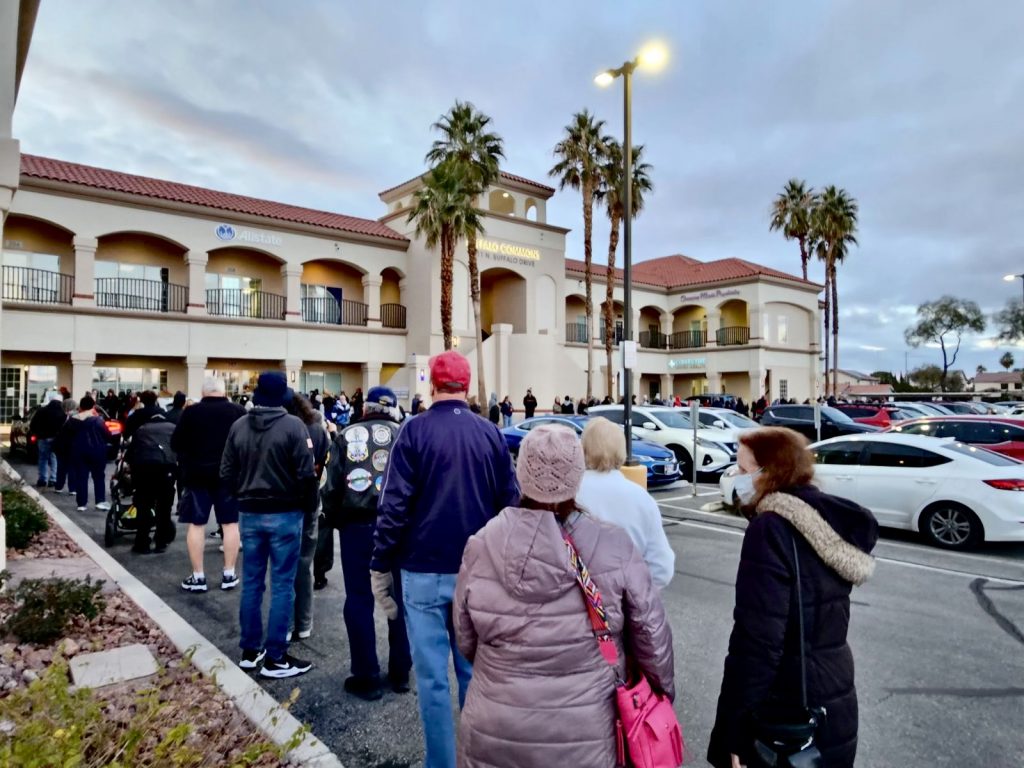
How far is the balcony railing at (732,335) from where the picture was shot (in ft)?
134

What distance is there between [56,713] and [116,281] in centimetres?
2663

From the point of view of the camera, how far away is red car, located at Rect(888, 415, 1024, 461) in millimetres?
12672

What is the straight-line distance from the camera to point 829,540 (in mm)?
2264

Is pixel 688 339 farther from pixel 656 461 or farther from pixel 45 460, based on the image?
pixel 45 460

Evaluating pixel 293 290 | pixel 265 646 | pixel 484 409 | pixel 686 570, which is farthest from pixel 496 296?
pixel 265 646

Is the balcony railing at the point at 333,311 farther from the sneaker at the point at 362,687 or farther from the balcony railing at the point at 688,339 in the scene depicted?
the sneaker at the point at 362,687

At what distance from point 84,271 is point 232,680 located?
24.9 m

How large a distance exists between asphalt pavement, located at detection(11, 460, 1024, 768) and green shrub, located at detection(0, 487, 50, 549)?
34.8 inches

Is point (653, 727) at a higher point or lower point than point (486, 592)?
lower

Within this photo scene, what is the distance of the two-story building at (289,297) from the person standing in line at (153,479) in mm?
17920

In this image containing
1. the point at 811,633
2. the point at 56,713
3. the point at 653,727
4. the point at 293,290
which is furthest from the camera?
the point at 293,290

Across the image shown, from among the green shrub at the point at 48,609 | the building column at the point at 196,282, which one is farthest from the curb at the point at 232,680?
the building column at the point at 196,282

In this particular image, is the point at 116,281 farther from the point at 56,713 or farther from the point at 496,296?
the point at 56,713

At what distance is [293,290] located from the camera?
2850 centimetres
